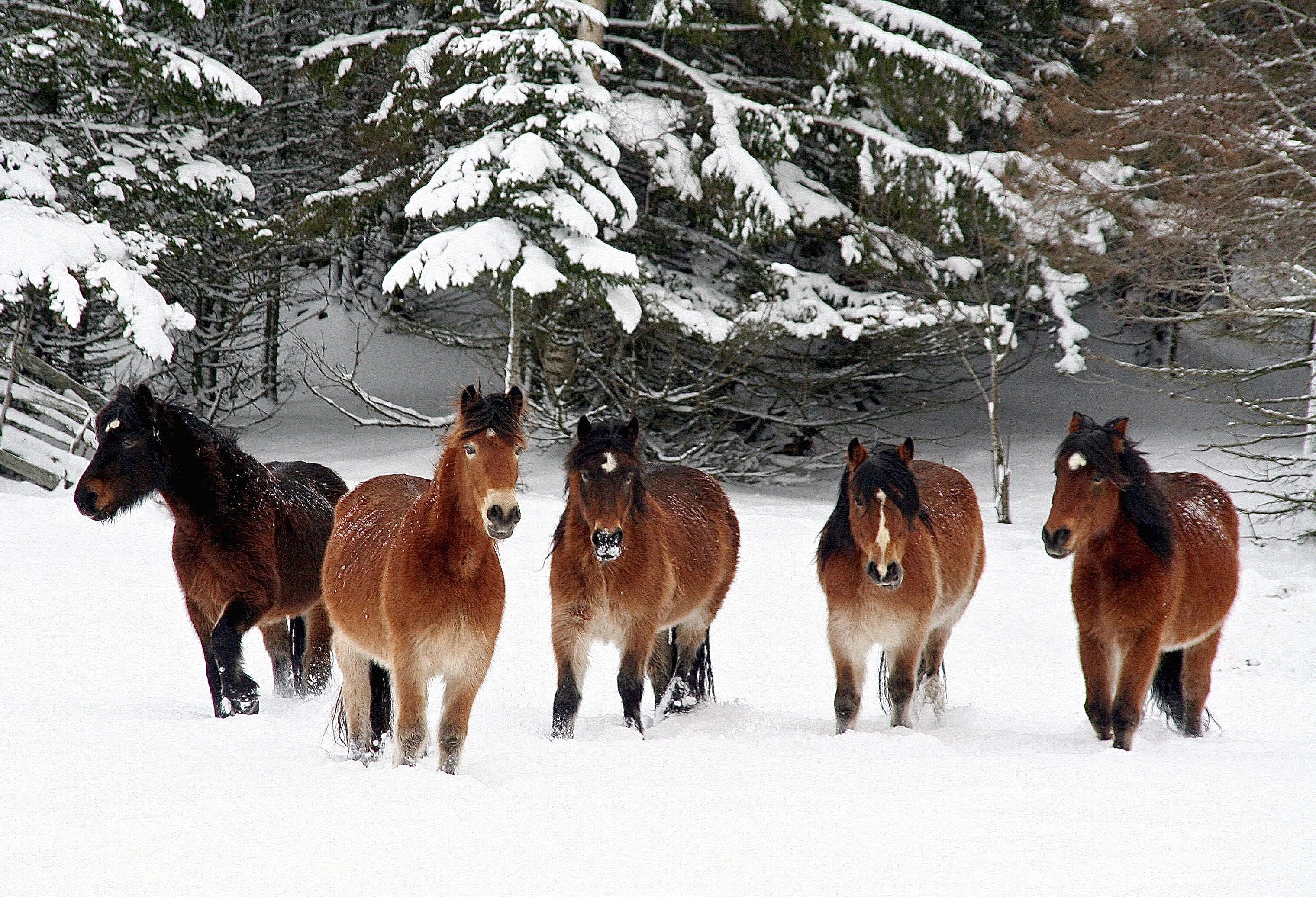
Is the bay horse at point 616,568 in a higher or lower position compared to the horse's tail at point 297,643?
higher

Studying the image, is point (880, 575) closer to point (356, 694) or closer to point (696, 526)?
point (696, 526)

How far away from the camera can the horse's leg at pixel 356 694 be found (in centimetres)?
501

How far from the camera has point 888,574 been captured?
17.4ft

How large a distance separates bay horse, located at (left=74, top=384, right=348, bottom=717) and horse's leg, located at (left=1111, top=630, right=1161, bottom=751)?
465 cm

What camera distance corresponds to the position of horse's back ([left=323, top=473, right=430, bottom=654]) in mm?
4738

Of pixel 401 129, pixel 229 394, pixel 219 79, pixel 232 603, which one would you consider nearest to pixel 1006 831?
pixel 232 603

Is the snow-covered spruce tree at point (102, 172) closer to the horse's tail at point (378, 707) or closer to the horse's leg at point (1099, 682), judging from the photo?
the horse's tail at point (378, 707)

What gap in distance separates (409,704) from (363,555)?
93 cm

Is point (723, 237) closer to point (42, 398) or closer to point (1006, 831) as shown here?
point (42, 398)

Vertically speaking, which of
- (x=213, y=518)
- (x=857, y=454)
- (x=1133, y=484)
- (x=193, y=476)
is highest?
(x=1133, y=484)

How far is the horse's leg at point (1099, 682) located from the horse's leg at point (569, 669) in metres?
2.69

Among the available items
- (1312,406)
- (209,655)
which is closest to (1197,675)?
(209,655)

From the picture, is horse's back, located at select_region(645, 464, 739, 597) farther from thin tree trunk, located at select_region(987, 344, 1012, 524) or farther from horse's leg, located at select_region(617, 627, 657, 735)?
thin tree trunk, located at select_region(987, 344, 1012, 524)

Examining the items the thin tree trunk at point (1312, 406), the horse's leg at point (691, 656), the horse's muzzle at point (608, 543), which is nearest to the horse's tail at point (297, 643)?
the horse's leg at point (691, 656)
